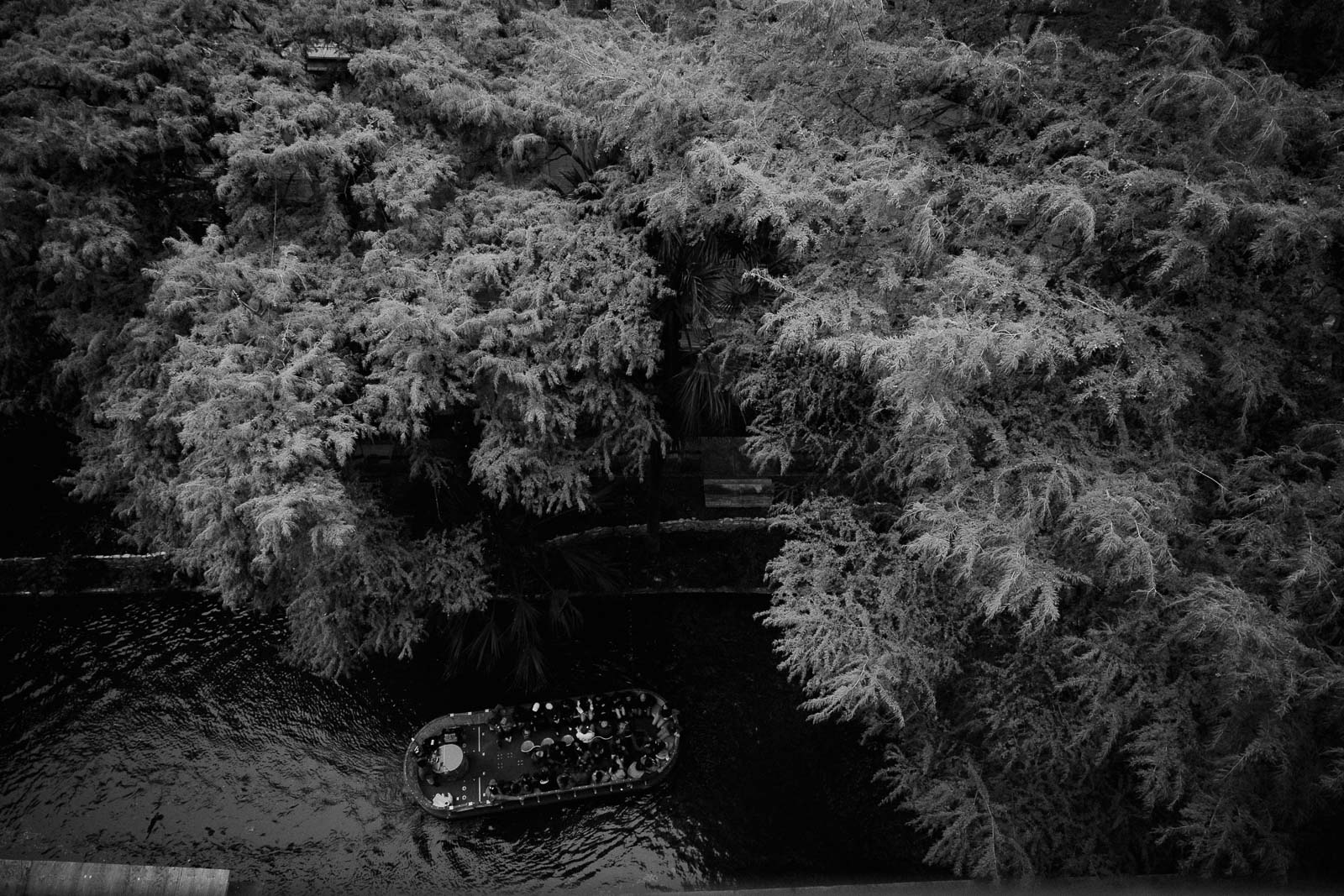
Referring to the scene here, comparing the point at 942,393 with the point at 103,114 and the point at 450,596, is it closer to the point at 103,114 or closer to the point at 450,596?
the point at 450,596

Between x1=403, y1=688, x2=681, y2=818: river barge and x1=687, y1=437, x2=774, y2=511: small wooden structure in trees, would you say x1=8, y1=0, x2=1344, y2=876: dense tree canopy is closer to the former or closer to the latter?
x1=403, y1=688, x2=681, y2=818: river barge

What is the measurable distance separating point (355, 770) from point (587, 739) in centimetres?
307

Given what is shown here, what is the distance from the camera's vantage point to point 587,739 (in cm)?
980

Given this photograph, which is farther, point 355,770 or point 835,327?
point 355,770

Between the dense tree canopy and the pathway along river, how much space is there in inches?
61.4

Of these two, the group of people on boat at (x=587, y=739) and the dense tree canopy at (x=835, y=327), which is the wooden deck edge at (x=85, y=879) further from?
the group of people on boat at (x=587, y=739)

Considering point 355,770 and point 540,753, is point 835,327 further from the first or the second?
point 355,770

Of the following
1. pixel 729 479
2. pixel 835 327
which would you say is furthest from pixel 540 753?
pixel 835 327

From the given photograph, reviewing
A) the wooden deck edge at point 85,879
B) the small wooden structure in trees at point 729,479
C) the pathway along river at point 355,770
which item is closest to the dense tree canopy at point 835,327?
the pathway along river at point 355,770

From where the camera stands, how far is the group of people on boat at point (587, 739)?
30.9ft

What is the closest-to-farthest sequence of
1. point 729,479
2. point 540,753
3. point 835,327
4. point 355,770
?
point 835,327
point 540,753
point 355,770
point 729,479

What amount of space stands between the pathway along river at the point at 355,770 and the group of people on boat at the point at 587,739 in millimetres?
356

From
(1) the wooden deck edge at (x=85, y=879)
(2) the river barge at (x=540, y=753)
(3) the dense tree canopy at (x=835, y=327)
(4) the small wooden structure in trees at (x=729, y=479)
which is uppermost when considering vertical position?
(3) the dense tree canopy at (x=835, y=327)

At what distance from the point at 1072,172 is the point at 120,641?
14252 mm
